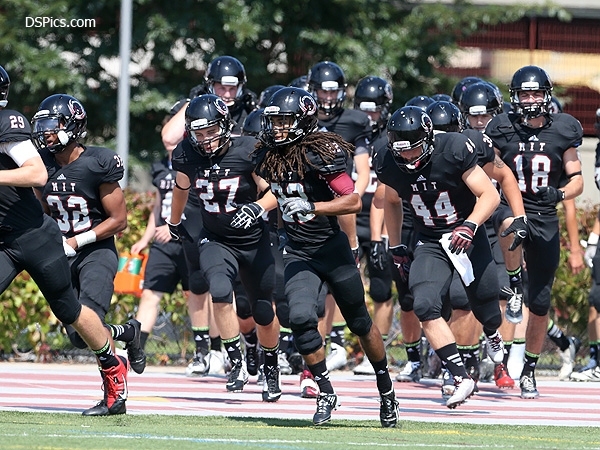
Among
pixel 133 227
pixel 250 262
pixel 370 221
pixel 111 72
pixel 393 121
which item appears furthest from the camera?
pixel 111 72

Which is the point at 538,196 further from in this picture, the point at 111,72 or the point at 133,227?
the point at 111,72

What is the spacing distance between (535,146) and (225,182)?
239 centimetres

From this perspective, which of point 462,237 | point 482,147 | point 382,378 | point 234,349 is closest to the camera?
point 382,378

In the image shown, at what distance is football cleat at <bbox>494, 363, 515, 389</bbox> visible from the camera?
37.5 feet

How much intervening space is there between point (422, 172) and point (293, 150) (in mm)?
1126

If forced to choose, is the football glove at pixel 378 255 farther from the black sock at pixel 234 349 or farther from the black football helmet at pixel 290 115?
the black football helmet at pixel 290 115

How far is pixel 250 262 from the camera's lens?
10.5 meters

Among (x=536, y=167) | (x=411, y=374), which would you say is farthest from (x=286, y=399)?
(x=536, y=167)

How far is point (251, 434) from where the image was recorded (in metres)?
8.18

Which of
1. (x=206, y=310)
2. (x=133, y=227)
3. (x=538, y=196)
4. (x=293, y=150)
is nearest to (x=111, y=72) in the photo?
(x=133, y=227)

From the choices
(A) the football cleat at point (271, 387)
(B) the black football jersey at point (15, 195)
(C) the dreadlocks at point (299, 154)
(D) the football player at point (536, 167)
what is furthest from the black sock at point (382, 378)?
(D) the football player at point (536, 167)

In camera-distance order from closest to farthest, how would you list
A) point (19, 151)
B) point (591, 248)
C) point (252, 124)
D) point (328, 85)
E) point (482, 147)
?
point (19, 151)
point (482, 147)
point (252, 124)
point (328, 85)
point (591, 248)
